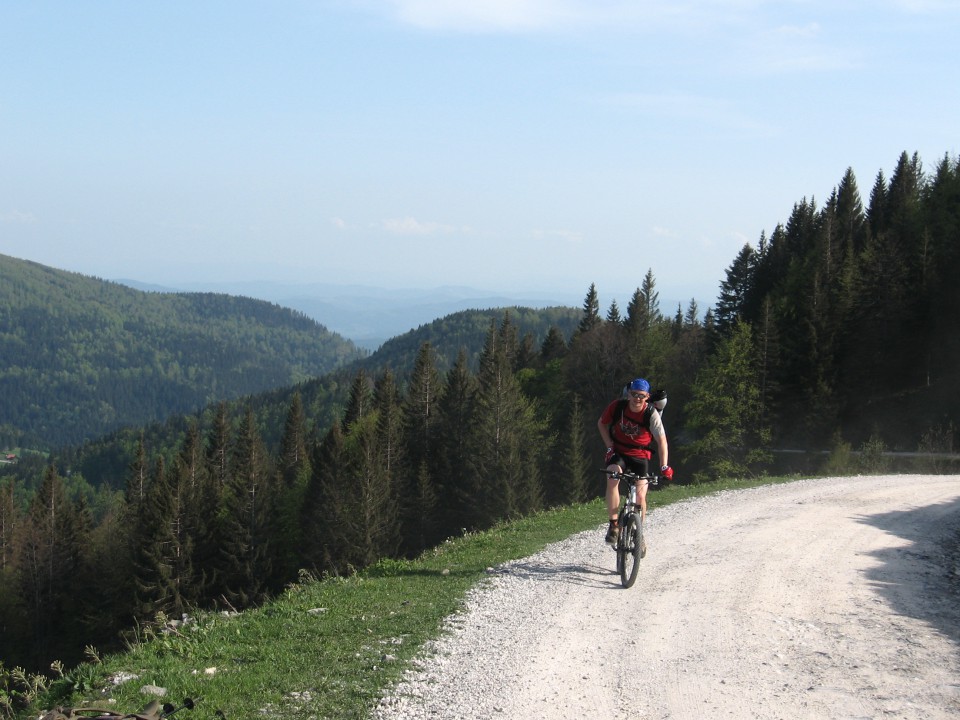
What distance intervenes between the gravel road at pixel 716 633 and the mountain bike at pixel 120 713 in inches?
74.0

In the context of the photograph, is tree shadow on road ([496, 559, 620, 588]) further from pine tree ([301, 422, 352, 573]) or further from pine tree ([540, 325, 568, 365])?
pine tree ([540, 325, 568, 365])

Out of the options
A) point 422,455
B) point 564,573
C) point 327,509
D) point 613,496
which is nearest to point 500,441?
point 327,509

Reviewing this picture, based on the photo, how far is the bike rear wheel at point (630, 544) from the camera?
11625 millimetres

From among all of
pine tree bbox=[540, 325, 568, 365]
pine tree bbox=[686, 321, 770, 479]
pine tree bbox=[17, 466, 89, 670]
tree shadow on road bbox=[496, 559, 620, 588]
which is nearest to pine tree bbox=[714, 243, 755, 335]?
pine tree bbox=[540, 325, 568, 365]

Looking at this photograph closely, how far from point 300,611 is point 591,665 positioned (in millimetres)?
4235

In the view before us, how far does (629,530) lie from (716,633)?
2.24 meters

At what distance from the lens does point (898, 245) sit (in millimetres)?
63594

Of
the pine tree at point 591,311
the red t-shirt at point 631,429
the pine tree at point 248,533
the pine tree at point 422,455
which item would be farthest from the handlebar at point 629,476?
the pine tree at point 591,311

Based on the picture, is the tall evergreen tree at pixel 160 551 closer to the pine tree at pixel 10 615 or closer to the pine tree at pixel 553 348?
the pine tree at pixel 10 615

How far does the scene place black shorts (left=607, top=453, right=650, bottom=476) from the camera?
11891mm

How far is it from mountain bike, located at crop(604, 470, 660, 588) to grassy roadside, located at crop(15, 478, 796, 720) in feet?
7.53

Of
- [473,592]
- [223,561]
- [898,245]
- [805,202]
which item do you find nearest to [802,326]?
[898,245]

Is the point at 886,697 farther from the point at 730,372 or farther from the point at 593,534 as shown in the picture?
the point at 730,372

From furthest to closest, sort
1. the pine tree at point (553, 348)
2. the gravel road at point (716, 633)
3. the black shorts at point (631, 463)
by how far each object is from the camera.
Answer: the pine tree at point (553, 348), the black shorts at point (631, 463), the gravel road at point (716, 633)
